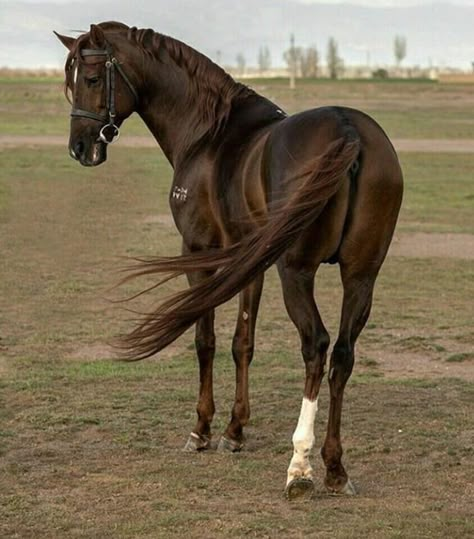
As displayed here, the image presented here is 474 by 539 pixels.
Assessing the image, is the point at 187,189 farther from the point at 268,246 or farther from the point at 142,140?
the point at 142,140

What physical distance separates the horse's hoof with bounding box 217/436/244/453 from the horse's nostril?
1814 mm

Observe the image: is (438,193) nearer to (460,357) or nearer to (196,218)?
(460,357)

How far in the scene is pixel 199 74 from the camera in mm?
7508

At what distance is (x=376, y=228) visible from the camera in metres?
6.23

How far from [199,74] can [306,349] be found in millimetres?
2060

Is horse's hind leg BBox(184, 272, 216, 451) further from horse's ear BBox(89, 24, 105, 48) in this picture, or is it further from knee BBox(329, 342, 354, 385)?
horse's ear BBox(89, 24, 105, 48)

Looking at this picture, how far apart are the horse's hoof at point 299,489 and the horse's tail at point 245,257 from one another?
2.96 ft

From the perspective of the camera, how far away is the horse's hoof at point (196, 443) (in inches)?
285

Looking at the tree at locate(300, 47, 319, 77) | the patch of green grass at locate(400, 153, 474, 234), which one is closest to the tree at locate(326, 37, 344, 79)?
the tree at locate(300, 47, 319, 77)

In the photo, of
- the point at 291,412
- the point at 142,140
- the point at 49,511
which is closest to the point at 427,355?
the point at 291,412

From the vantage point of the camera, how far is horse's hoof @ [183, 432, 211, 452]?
7.25m

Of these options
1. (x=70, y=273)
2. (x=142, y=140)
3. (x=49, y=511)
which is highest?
(x=49, y=511)

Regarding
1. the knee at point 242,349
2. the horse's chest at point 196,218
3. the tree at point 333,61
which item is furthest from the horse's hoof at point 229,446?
the tree at point 333,61

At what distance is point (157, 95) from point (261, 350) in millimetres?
2994
